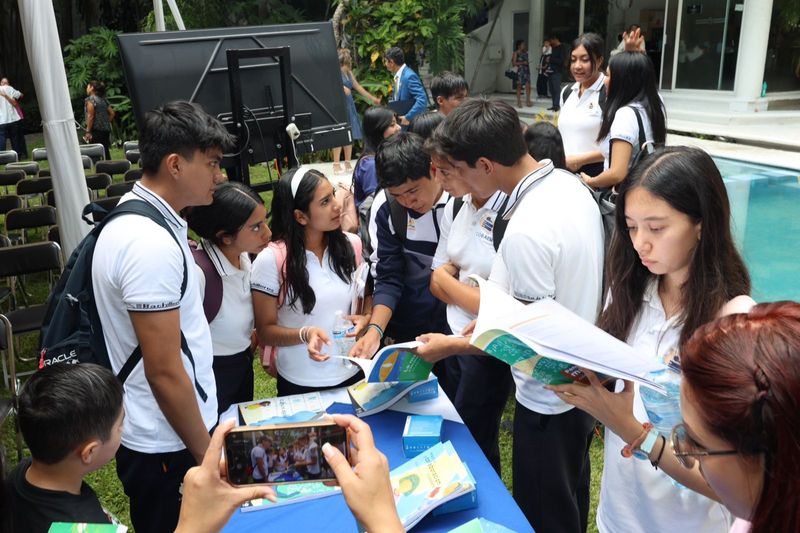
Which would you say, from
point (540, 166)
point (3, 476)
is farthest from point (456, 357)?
point (3, 476)

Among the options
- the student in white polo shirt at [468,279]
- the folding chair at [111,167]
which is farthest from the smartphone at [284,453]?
the folding chair at [111,167]

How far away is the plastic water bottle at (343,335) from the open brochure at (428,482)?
0.71 meters

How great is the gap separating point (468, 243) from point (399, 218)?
45 cm

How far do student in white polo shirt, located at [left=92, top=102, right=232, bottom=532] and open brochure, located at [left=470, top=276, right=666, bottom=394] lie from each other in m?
0.82

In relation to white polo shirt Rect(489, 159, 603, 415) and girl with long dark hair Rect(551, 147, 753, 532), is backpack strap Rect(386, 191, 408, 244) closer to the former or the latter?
white polo shirt Rect(489, 159, 603, 415)

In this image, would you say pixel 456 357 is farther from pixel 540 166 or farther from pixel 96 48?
pixel 96 48

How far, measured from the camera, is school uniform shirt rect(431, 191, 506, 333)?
7.13 ft

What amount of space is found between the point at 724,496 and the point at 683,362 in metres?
0.19

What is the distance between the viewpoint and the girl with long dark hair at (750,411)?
2.47 feet

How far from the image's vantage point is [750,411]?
0.78m

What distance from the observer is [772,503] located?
0.77 metres

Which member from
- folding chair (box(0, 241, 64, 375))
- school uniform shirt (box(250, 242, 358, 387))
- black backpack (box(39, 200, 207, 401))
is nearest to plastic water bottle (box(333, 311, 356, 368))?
school uniform shirt (box(250, 242, 358, 387))

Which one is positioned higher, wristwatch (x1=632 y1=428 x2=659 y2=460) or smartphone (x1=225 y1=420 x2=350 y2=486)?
smartphone (x1=225 y1=420 x2=350 y2=486)

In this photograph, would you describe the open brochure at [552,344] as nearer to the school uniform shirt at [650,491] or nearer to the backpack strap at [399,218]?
the school uniform shirt at [650,491]
